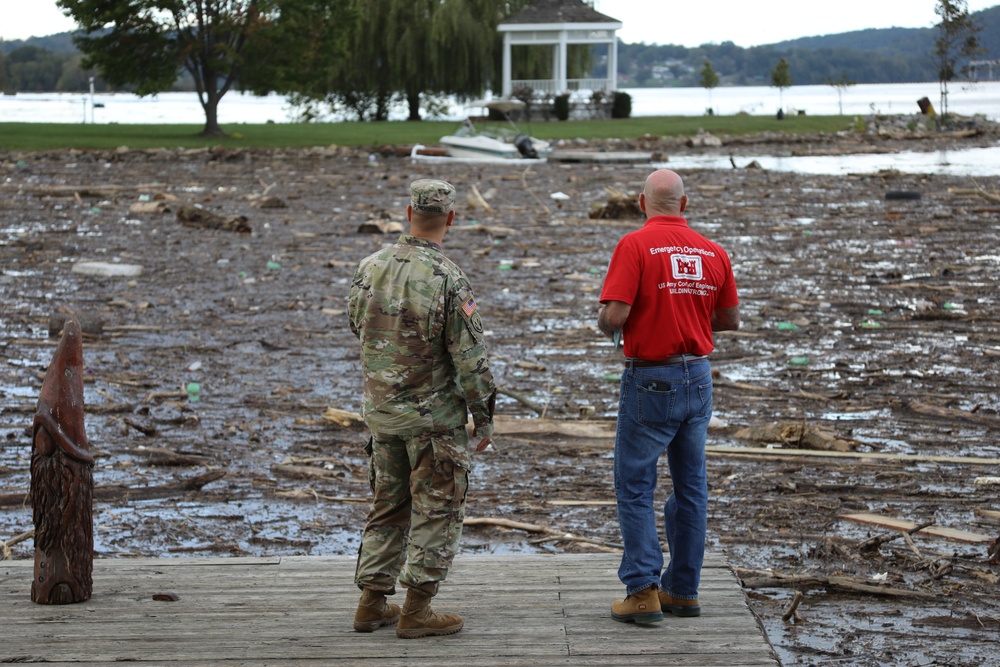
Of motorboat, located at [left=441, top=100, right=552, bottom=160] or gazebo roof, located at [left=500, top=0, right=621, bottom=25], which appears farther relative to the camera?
gazebo roof, located at [left=500, top=0, right=621, bottom=25]

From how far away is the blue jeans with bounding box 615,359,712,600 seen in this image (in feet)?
14.4

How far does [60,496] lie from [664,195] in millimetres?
2630

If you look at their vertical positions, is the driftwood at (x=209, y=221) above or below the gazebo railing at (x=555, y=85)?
below

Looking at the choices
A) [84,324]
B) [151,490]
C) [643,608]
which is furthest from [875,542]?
[84,324]

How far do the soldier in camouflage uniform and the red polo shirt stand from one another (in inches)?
23.2

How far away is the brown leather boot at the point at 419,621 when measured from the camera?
4.28m

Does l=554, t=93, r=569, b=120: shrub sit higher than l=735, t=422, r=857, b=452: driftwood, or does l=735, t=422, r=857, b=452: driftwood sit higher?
l=554, t=93, r=569, b=120: shrub

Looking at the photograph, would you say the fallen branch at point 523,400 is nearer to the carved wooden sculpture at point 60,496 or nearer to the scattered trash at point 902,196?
the carved wooden sculpture at point 60,496

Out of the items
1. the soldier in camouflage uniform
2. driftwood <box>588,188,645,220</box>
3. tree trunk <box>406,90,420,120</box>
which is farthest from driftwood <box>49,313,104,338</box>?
tree trunk <box>406,90,420,120</box>

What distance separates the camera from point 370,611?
4367 millimetres

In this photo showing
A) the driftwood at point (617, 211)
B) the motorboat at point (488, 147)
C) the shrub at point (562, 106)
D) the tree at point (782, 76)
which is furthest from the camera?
the tree at point (782, 76)

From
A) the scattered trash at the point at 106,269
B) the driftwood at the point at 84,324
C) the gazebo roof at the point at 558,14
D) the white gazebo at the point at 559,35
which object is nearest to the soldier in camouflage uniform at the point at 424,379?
the driftwood at the point at 84,324

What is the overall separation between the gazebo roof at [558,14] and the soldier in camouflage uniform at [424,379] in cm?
5480

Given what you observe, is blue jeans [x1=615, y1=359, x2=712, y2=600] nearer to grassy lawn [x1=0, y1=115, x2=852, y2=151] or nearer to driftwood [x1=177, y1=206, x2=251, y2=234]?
driftwood [x1=177, y1=206, x2=251, y2=234]
